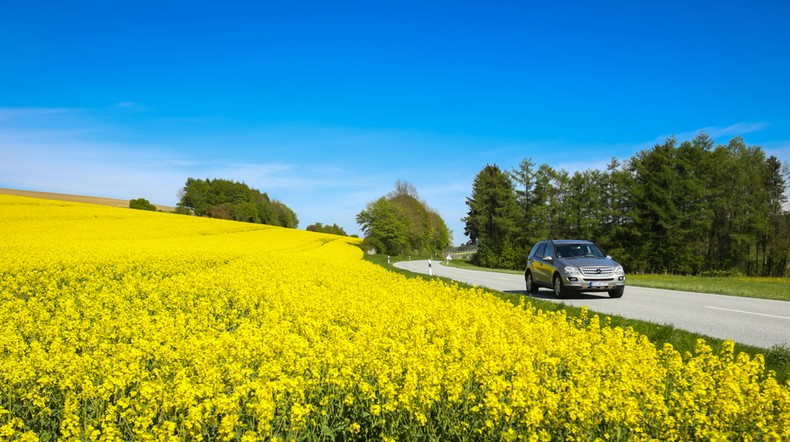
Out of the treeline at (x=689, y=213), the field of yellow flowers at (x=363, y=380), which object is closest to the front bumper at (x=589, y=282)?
the field of yellow flowers at (x=363, y=380)

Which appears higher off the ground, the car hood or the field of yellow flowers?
the car hood

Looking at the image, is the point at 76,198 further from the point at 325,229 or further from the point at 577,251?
the point at 577,251

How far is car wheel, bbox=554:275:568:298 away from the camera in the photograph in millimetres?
16062

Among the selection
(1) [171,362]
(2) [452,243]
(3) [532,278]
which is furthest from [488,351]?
(2) [452,243]

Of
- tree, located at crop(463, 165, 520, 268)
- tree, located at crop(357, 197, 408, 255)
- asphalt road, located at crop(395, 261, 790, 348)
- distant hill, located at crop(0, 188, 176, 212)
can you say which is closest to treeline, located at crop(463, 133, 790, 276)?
tree, located at crop(463, 165, 520, 268)

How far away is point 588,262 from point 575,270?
61 centimetres

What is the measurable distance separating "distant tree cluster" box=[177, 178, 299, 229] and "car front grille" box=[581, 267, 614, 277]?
8040 centimetres

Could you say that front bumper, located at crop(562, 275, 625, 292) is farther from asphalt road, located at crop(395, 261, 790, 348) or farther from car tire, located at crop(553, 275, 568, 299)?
asphalt road, located at crop(395, 261, 790, 348)

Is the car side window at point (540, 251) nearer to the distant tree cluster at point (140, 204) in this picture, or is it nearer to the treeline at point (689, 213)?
the treeline at point (689, 213)

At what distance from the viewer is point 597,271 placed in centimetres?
1588

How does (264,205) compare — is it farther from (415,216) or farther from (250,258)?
(250,258)

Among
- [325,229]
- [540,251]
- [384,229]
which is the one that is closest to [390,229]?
[384,229]

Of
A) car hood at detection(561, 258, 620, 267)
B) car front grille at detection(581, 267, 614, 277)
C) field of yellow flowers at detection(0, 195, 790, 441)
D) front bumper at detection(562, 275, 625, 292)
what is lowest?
field of yellow flowers at detection(0, 195, 790, 441)

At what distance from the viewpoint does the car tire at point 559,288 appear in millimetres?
16062
